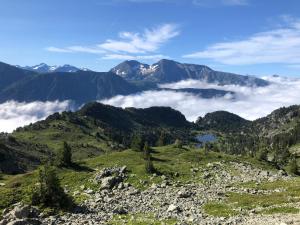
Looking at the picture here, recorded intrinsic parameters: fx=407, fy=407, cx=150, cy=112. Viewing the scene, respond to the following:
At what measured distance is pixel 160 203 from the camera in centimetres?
5172

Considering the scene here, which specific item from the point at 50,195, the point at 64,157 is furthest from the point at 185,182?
the point at 64,157

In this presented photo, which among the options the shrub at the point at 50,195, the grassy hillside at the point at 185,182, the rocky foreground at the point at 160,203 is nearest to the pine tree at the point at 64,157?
the grassy hillside at the point at 185,182

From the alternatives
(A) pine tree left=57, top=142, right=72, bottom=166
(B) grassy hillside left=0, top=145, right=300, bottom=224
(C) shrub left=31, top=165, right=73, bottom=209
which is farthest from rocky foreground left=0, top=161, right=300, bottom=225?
(A) pine tree left=57, top=142, right=72, bottom=166

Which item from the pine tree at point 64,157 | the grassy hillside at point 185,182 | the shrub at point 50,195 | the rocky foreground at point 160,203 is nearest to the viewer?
the rocky foreground at point 160,203

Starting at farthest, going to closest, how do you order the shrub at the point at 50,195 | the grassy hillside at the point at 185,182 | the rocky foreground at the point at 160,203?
the shrub at the point at 50,195, the grassy hillside at the point at 185,182, the rocky foreground at the point at 160,203

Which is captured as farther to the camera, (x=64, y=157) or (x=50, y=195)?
(x=64, y=157)

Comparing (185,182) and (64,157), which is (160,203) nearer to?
(185,182)

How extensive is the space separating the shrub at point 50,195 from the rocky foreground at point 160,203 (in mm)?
1948

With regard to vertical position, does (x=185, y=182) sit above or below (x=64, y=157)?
below

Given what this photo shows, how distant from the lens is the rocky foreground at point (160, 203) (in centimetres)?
4094

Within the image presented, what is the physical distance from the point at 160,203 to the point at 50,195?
1369cm

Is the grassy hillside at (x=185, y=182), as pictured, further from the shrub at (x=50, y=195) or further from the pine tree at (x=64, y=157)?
the shrub at (x=50, y=195)

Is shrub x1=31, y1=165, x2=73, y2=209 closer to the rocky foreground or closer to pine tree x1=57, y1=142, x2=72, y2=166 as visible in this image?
the rocky foreground

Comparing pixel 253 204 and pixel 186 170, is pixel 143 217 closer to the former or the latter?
pixel 253 204
